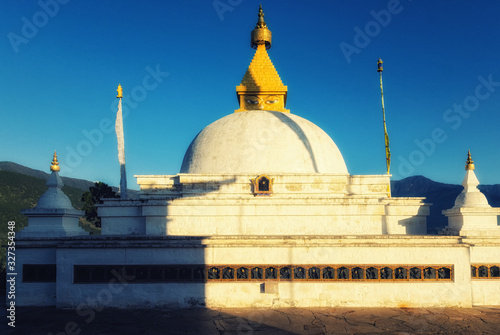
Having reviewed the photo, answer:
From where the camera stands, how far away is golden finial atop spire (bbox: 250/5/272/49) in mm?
21797

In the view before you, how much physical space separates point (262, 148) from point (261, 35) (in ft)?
28.7

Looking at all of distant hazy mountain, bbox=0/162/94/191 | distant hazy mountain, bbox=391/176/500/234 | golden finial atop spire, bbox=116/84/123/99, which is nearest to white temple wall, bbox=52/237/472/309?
golden finial atop spire, bbox=116/84/123/99

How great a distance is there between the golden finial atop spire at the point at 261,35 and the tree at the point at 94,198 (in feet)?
55.4

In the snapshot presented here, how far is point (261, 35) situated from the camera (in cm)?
2180

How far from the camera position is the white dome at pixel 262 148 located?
1614 cm

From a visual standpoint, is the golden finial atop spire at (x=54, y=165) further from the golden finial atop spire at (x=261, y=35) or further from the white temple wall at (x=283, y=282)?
the golden finial atop spire at (x=261, y=35)

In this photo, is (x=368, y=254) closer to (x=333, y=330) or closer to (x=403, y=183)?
(x=333, y=330)

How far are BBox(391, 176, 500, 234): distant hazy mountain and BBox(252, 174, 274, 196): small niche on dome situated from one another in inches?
1524

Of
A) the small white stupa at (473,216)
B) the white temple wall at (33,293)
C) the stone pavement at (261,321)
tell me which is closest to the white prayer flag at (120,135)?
the white temple wall at (33,293)

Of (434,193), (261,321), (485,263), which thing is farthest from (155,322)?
(434,193)

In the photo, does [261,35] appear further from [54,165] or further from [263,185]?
[54,165]

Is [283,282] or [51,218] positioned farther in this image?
[51,218]

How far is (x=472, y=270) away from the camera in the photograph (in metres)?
11.4

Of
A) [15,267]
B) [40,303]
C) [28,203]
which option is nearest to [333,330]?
[40,303]
